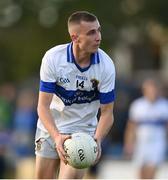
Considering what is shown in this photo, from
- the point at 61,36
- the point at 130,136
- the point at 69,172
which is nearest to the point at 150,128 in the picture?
the point at 130,136

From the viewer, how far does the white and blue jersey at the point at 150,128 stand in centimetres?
1817

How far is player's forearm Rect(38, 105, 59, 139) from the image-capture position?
10.8 m

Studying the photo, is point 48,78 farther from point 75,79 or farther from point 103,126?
point 103,126

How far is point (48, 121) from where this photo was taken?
10.8 meters

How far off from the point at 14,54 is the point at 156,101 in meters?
17.8

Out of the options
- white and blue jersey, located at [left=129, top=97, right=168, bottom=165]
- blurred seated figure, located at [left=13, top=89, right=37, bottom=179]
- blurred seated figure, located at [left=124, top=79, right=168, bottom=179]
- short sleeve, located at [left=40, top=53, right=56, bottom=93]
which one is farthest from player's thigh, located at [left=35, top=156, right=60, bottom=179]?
blurred seated figure, located at [left=13, top=89, right=37, bottom=179]

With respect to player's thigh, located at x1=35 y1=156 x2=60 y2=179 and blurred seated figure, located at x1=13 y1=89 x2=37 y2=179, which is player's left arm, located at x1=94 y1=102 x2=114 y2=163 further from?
blurred seated figure, located at x1=13 y1=89 x2=37 y2=179

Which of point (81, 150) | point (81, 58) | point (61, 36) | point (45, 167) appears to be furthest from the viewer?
point (61, 36)

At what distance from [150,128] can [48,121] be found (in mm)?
7664

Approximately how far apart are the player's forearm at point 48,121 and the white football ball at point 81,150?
0.16 meters

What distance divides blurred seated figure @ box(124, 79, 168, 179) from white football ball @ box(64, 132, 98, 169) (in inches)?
281

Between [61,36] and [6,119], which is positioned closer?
[6,119]

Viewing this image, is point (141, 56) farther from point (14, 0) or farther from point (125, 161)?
point (125, 161)

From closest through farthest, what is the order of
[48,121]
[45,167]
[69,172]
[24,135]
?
[48,121] < [69,172] < [45,167] < [24,135]
